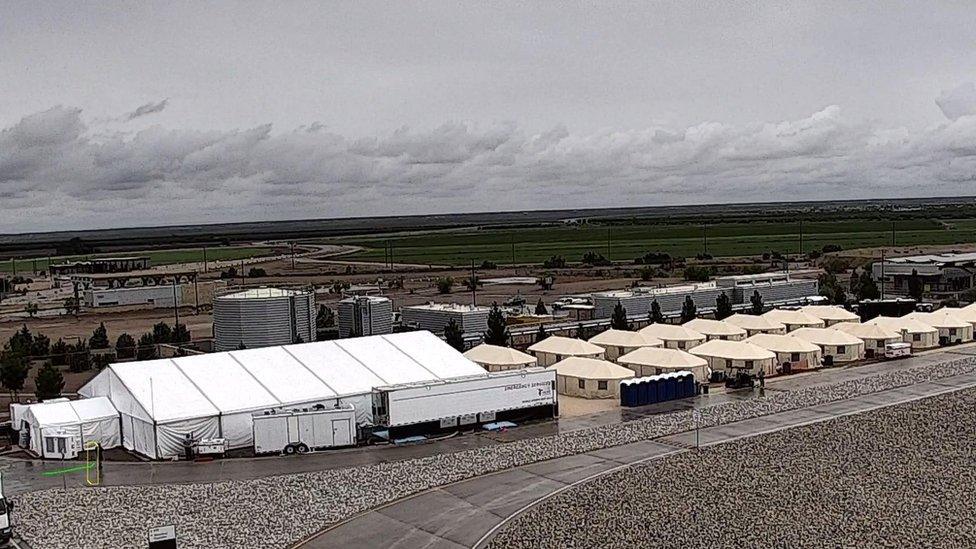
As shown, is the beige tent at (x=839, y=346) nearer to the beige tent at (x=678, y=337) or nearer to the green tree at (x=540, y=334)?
the beige tent at (x=678, y=337)

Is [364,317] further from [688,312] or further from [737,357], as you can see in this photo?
[737,357]

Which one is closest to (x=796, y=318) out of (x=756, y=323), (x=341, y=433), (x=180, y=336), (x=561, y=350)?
(x=756, y=323)

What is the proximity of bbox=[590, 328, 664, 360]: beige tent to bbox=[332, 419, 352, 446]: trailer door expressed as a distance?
63.5ft

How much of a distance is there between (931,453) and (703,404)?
33.1 feet

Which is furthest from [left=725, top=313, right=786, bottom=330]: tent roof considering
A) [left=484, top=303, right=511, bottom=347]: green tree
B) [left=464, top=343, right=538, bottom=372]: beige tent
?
[left=464, top=343, right=538, bottom=372]: beige tent

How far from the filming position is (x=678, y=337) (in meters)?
49.9

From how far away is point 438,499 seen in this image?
25453 millimetres

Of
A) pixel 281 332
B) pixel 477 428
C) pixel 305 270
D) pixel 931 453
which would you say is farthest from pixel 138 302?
pixel 931 453

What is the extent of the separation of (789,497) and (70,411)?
76.7 feet

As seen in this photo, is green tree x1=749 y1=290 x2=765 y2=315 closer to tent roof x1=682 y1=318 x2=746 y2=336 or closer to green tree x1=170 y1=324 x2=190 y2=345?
tent roof x1=682 y1=318 x2=746 y2=336

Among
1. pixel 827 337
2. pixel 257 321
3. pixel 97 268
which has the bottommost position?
pixel 827 337

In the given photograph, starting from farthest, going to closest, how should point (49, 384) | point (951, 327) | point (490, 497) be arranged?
point (951, 327) → point (49, 384) → point (490, 497)

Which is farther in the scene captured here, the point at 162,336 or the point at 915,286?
the point at 915,286

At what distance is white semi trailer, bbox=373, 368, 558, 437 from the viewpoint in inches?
1282
